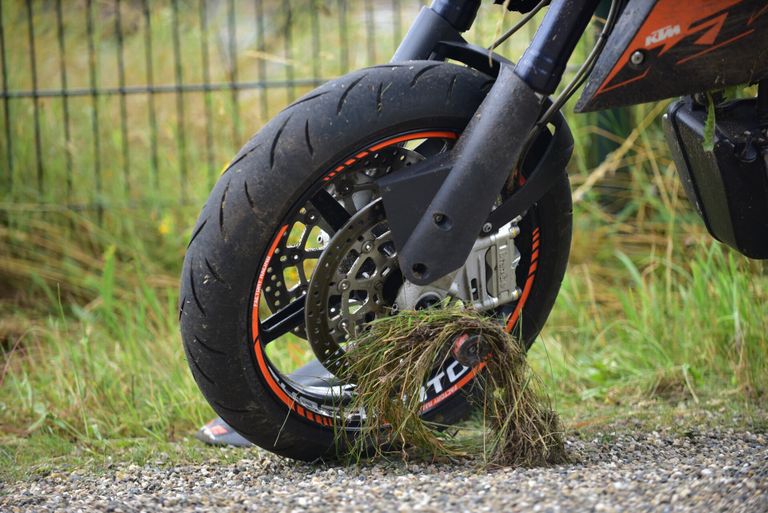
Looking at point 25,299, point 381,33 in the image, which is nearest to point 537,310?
point 25,299

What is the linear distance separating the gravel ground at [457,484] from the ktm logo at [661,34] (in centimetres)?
97

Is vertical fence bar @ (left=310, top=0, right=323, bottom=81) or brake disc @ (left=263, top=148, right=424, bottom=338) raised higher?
vertical fence bar @ (left=310, top=0, right=323, bottom=81)

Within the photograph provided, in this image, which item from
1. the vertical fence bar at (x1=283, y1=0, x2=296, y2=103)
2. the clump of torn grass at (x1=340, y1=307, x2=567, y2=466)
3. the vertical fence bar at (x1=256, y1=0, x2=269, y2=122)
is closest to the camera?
the clump of torn grass at (x1=340, y1=307, x2=567, y2=466)

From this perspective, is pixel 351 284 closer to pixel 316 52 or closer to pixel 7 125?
pixel 7 125

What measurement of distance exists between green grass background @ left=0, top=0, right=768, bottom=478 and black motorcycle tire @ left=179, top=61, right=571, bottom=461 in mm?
439

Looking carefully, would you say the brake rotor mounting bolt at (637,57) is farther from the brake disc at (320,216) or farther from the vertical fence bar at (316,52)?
the vertical fence bar at (316,52)

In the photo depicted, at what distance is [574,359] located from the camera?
3.78m

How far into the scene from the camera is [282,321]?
2484 millimetres

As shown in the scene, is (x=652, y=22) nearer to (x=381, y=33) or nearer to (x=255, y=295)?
(x=255, y=295)

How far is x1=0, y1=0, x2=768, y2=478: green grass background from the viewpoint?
3312mm

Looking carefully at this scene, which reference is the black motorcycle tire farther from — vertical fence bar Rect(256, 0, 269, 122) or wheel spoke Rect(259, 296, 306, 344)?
vertical fence bar Rect(256, 0, 269, 122)

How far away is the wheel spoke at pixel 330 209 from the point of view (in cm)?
245

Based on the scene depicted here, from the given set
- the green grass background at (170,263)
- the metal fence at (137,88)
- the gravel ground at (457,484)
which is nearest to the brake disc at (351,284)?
the gravel ground at (457,484)

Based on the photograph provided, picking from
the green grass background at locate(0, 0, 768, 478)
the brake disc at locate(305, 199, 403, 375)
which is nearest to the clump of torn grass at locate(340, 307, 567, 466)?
the brake disc at locate(305, 199, 403, 375)
